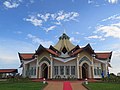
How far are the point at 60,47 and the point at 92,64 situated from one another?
339 inches

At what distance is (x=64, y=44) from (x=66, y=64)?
7603mm

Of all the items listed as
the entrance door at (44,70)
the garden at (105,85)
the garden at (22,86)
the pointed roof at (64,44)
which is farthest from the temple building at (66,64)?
the garden at (22,86)

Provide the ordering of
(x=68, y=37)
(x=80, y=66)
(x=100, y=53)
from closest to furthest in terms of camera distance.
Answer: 1. (x=80, y=66)
2. (x=100, y=53)
3. (x=68, y=37)

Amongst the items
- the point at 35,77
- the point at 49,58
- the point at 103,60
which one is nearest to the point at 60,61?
the point at 49,58

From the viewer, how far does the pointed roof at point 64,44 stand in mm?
40969

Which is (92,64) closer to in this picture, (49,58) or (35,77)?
(49,58)

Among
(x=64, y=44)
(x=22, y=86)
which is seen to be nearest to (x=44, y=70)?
(x=64, y=44)

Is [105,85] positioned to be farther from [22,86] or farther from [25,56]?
[25,56]

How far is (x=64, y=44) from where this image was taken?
41688 millimetres

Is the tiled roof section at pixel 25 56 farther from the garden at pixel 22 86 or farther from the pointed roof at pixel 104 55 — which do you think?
the pointed roof at pixel 104 55

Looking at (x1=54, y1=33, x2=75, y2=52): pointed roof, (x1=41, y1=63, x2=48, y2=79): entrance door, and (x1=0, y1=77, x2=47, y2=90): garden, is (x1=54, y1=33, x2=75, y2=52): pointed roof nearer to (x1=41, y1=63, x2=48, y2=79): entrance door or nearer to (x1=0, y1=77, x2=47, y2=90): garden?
(x1=41, y1=63, x2=48, y2=79): entrance door

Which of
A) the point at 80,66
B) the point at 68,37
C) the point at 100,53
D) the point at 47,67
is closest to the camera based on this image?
the point at 80,66

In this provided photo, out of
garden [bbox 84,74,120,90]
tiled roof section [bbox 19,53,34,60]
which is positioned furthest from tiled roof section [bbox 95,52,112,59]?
tiled roof section [bbox 19,53,34,60]

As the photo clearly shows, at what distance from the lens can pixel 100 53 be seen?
132ft
